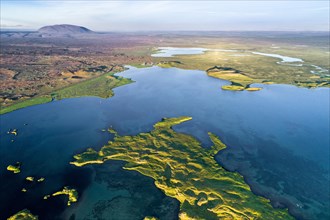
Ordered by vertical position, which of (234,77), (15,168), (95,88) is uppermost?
(234,77)

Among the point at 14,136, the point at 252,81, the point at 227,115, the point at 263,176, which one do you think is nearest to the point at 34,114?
the point at 14,136

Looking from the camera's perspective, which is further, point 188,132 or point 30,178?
point 188,132

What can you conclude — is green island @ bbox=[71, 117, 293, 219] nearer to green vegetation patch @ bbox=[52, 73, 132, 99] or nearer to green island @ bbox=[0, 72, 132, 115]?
green island @ bbox=[0, 72, 132, 115]

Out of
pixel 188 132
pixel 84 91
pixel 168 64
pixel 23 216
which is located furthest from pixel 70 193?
pixel 168 64

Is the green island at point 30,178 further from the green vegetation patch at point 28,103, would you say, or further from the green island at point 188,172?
the green vegetation patch at point 28,103

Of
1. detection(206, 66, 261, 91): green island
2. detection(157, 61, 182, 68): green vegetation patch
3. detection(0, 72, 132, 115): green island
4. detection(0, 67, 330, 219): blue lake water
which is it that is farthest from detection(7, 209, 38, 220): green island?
detection(157, 61, 182, 68): green vegetation patch

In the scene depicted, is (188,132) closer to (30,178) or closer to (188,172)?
(188,172)
